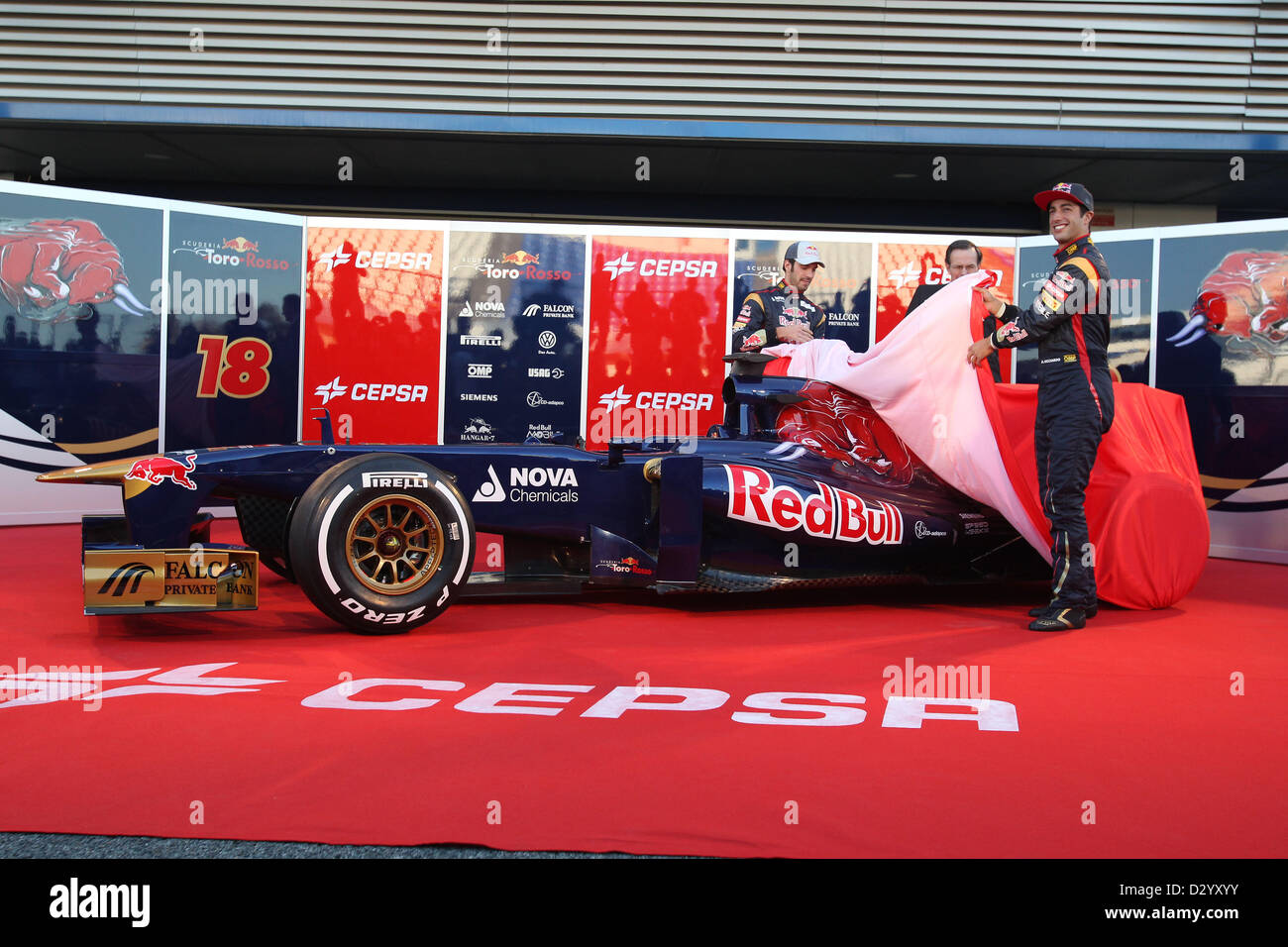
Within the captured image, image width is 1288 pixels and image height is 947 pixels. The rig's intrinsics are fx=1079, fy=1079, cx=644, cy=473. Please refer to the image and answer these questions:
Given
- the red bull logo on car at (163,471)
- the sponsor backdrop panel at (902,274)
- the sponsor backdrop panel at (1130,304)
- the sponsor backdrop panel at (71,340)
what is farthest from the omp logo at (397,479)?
the sponsor backdrop panel at (902,274)

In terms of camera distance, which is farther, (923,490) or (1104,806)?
(923,490)

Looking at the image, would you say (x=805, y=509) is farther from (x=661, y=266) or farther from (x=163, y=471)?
(x=661, y=266)

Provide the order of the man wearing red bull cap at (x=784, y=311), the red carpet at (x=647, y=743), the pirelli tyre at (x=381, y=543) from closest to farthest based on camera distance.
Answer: the red carpet at (x=647, y=743) → the pirelli tyre at (x=381, y=543) → the man wearing red bull cap at (x=784, y=311)

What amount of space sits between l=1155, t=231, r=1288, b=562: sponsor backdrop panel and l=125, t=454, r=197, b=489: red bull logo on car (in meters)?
7.35

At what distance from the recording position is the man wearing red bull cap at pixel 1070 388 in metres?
5.01

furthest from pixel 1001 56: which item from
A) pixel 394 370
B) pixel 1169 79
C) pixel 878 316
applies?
pixel 394 370

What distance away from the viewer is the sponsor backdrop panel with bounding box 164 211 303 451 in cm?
906

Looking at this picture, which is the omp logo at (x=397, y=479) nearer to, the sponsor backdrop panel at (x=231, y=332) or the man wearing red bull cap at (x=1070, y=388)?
the man wearing red bull cap at (x=1070, y=388)

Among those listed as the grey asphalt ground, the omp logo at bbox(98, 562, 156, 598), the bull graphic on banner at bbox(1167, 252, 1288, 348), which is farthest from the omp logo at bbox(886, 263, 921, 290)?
the grey asphalt ground

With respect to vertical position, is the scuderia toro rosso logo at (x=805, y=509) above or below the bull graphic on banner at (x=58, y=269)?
below

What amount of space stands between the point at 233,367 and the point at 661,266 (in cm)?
382
